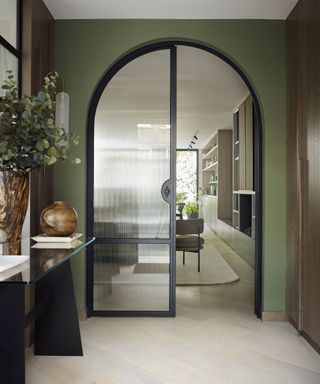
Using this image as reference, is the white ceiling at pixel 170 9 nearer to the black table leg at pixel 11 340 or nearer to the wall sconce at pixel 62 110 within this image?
the wall sconce at pixel 62 110

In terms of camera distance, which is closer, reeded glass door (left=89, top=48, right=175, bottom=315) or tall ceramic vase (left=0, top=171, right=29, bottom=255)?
tall ceramic vase (left=0, top=171, right=29, bottom=255)

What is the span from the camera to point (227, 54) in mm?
3791

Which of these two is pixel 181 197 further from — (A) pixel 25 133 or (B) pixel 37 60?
(A) pixel 25 133

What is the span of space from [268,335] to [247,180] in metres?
3.37

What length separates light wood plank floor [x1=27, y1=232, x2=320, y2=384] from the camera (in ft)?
8.52

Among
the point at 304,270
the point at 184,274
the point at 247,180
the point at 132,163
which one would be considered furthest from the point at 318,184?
the point at 247,180

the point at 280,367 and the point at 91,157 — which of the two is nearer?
the point at 280,367

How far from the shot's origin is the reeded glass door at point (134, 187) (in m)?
3.88

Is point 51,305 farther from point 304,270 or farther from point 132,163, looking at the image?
point 304,270

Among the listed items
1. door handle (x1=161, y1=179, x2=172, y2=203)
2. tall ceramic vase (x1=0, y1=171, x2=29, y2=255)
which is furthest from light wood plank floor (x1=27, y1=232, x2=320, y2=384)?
door handle (x1=161, y1=179, x2=172, y2=203)

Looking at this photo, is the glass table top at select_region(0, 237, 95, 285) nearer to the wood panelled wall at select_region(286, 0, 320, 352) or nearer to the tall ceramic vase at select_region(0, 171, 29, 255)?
Answer: the tall ceramic vase at select_region(0, 171, 29, 255)

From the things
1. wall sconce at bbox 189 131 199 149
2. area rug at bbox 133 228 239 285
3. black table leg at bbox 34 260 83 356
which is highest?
wall sconce at bbox 189 131 199 149

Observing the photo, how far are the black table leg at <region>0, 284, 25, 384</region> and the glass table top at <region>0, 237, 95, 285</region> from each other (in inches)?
6.7

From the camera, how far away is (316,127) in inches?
118
